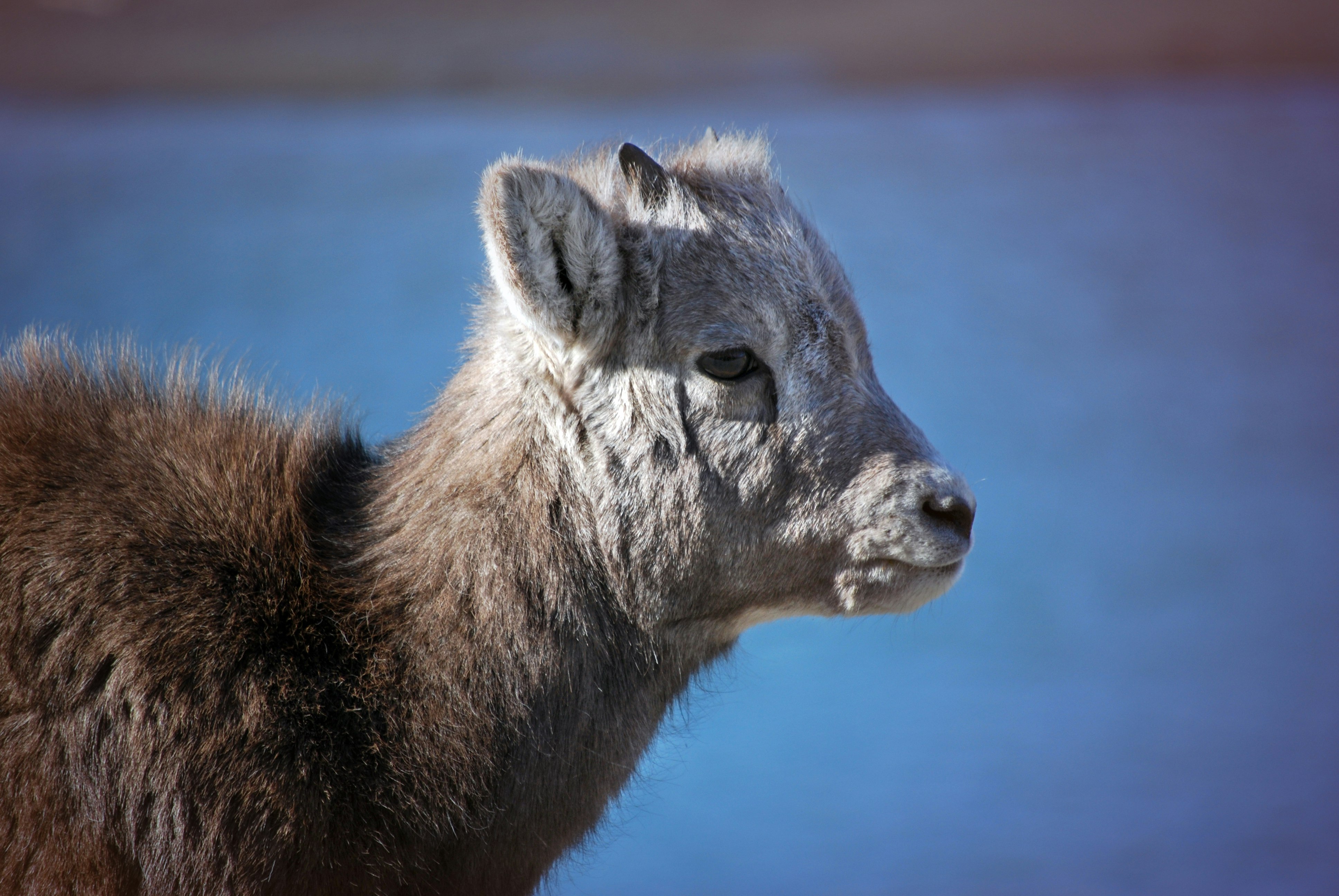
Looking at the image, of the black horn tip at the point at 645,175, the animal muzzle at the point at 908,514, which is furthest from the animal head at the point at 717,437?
the black horn tip at the point at 645,175

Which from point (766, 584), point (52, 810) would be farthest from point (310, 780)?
point (766, 584)

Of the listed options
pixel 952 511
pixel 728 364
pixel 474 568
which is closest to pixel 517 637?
pixel 474 568

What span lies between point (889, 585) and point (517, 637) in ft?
3.64

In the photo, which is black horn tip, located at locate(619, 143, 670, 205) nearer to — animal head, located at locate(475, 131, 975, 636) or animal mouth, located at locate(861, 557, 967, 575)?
animal head, located at locate(475, 131, 975, 636)

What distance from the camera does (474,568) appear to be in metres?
3.05

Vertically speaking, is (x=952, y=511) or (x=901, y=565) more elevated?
(x=952, y=511)

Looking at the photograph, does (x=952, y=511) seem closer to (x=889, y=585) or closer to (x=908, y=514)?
(x=908, y=514)

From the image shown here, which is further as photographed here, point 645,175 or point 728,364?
point 645,175

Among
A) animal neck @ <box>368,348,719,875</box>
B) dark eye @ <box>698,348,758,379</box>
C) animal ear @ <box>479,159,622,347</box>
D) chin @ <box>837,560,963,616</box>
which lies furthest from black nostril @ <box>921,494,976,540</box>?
animal ear @ <box>479,159,622,347</box>

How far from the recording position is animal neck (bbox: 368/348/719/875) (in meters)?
3.01

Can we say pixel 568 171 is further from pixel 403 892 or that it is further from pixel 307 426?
pixel 403 892

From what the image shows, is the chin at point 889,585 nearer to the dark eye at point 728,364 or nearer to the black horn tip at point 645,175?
the dark eye at point 728,364

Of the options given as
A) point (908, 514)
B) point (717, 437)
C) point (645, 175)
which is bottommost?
point (717, 437)

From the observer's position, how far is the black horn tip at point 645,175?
3346 mm
